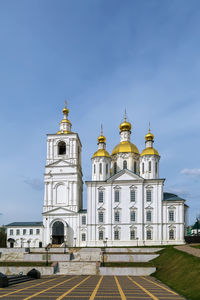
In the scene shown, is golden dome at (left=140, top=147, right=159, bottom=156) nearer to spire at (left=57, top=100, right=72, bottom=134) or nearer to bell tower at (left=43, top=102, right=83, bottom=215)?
bell tower at (left=43, top=102, right=83, bottom=215)

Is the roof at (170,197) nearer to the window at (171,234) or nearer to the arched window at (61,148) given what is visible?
the window at (171,234)

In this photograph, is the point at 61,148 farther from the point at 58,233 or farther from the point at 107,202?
the point at 58,233

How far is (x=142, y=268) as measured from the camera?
3272cm

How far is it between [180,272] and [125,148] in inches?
1381

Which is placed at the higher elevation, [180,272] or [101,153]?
[101,153]

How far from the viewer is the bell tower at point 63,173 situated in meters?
56.9

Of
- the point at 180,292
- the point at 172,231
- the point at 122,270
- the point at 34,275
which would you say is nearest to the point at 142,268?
the point at 122,270

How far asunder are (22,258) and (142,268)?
17958 millimetres

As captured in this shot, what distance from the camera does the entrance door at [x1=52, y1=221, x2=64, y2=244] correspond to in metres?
55.1

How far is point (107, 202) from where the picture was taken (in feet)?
180

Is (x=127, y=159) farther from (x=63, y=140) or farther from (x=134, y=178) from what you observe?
(x=63, y=140)

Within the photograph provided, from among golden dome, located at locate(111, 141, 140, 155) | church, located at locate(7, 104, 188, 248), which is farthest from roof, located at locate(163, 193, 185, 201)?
golden dome, located at locate(111, 141, 140, 155)

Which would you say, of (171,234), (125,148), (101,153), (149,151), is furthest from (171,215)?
(101,153)

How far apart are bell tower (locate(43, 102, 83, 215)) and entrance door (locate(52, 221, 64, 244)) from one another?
266 cm
